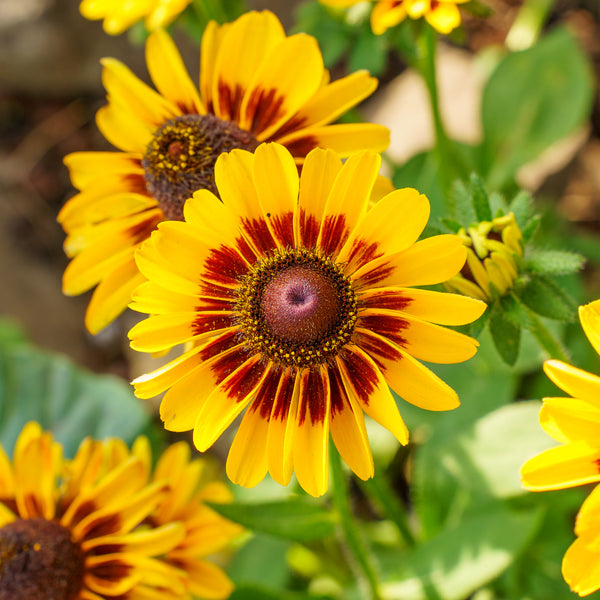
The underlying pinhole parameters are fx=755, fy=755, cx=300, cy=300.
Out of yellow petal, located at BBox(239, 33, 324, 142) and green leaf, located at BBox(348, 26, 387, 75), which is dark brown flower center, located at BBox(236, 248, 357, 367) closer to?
yellow petal, located at BBox(239, 33, 324, 142)

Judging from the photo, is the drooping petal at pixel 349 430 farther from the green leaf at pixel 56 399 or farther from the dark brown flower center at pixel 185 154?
the green leaf at pixel 56 399

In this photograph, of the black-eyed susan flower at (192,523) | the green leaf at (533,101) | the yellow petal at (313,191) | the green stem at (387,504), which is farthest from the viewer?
the green leaf at (533,101)

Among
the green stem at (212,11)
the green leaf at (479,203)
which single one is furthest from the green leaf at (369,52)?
the green leaf at (479,203)

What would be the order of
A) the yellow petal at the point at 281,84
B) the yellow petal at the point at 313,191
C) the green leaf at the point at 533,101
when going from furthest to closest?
the green leaf at the point at 533,101 < the yellow petal at the point at 281,84 < the yellow petal at the point at 313,191

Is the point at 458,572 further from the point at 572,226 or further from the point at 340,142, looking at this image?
the point at 572,226

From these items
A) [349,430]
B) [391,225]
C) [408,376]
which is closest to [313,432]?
[349,430]

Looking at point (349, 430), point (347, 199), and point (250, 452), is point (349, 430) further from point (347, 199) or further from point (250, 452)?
point (347, 199)
